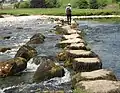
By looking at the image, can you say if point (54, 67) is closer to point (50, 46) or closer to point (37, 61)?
point (37, 61)

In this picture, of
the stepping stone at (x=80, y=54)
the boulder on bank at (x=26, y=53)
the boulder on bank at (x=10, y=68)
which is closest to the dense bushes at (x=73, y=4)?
the boulder on bank at (x=26, y=53)

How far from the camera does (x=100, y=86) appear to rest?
14.3m

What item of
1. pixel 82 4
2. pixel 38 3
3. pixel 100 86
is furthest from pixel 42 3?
pixel 100 86

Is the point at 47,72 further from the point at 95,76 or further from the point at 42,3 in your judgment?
the point at 42,3

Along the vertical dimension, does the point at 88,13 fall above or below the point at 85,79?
below

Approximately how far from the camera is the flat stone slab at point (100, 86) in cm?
1384

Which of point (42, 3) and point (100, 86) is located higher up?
point (100, 86)

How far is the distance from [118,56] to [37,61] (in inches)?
221

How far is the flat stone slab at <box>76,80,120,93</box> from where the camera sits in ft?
45.4

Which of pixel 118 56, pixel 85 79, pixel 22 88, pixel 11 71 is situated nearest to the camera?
pixel 85 79

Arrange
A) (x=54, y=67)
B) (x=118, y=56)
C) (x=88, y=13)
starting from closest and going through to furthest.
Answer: (x=54, y=67) < (x=118, y=56) < (x=88, y=13)

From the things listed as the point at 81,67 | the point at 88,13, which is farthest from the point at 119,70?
the point at 88,13

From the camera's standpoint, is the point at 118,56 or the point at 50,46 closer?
the point at 118,56

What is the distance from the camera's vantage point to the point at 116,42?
31984 mm
